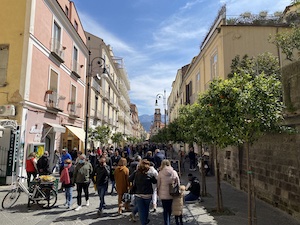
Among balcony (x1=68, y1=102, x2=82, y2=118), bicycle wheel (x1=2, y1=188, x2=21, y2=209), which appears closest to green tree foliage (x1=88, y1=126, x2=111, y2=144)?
balcony (x1=68, y1=102, x2=82, y2=118)

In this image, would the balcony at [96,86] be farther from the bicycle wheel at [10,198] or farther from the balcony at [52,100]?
the bicycle wheel at [10,198]

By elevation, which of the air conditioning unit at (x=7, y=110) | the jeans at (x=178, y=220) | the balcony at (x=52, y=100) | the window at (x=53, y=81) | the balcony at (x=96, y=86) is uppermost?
the balcony at (x=96, y=86)

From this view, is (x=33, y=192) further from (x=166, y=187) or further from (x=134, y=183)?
(x=166, y=187)

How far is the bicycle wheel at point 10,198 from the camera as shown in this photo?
8.07 metres

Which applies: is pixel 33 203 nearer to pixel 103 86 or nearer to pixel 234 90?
pixel 234 90

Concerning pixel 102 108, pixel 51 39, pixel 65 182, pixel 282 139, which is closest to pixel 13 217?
pixel 65 182

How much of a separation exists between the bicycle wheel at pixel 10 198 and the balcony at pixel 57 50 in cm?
992

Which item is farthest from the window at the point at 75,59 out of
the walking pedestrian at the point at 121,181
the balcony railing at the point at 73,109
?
the walking pedestrian at the point at 121,181

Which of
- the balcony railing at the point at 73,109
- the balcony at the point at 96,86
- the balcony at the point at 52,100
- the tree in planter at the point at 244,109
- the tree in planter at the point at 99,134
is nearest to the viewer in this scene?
the tree in planter at the point at 244,109

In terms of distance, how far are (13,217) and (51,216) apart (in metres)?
1.01

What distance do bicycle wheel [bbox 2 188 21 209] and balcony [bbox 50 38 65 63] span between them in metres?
9.92

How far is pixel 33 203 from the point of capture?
8.58 m

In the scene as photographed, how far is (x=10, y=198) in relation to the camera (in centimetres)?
812

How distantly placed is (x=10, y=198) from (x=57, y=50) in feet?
35.9
